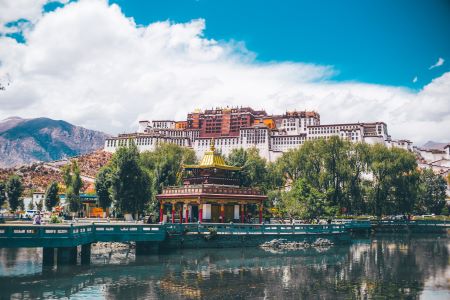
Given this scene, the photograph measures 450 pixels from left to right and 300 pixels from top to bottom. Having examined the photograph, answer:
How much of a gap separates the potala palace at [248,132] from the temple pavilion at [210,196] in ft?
265

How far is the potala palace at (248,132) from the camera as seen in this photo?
5684 inches

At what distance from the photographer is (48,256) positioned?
35500 mm

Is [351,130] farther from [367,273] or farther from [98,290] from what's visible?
[98,290]

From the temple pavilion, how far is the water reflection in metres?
7.33

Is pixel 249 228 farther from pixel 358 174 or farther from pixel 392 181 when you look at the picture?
pixel 392 181

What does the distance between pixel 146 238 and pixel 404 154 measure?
50787 millimetres

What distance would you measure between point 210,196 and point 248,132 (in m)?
98.7

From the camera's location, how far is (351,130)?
469ft

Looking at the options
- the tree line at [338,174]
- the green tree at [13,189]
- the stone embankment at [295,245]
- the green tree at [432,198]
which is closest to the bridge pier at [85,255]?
the stone embankment at [295,245]

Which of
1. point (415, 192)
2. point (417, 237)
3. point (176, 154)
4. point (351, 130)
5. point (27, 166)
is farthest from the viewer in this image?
point (351, 130)

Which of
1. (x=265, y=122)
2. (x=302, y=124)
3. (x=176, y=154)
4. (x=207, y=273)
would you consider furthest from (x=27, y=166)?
(x=207, y=273)

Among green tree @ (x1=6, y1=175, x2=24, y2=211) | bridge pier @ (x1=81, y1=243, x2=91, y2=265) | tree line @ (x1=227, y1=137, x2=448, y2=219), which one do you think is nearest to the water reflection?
Answer: bridge pier @ (x1=81, y1=243, x2=91, y2=265)

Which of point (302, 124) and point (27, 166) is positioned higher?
point (302, 124)

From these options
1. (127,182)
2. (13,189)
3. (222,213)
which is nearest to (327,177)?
(222,213)
